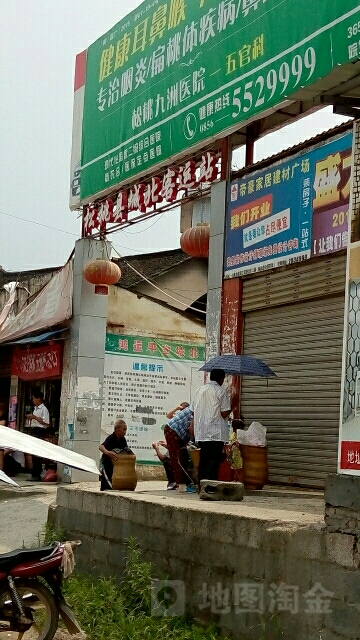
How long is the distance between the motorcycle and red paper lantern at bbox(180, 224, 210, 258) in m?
6.44

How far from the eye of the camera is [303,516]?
7098 millimetres

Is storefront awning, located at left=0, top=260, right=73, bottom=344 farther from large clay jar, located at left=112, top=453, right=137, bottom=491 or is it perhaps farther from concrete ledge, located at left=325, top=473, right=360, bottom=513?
concrete ledge, located at left=325, top=473, right=360, bottom=513

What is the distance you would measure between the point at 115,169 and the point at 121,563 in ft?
24.2

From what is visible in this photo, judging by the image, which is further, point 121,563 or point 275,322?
point 275,322

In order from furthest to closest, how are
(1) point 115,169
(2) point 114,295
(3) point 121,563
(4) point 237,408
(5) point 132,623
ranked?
(2) point 114,295
(1) point 115,169
(4) point 237,408
(3) point 121,563
(5) point 132,623

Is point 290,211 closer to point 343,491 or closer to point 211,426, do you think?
point 211,426

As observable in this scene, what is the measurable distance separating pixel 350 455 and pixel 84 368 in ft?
32.4

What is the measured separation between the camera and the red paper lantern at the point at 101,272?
50.1 ft

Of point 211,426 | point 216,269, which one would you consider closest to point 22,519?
point 211,426

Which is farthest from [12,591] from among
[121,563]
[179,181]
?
[179,181]

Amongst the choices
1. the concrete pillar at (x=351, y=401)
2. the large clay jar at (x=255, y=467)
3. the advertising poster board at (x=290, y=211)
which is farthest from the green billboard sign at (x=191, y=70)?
the large clay jar at (x=255, y=467)

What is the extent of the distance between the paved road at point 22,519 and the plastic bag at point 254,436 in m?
2.78

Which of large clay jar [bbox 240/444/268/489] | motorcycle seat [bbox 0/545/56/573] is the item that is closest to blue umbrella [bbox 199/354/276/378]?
large clay jar [bbox 240/444/268/489]

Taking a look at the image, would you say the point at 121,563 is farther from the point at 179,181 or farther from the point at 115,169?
the point at 115,169
